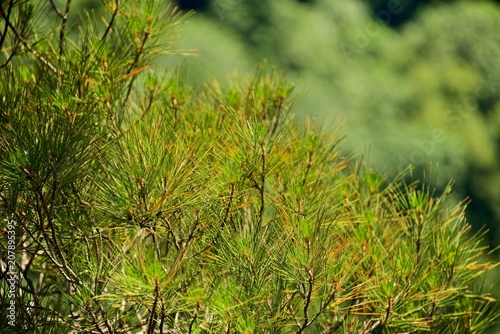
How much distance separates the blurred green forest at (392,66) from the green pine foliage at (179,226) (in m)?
7.41

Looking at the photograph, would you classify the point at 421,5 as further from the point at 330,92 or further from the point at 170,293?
the point at 170,293

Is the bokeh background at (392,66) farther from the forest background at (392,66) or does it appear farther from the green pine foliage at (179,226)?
the green pine foliage at (179,226)

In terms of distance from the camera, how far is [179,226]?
4.14ft

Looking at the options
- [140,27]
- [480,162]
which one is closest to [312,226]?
[140,27]

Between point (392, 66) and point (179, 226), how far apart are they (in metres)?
10.4

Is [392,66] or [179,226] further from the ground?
[392,66]

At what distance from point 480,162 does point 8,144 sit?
9.01 m

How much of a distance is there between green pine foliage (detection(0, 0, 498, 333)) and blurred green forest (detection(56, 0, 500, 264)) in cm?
741

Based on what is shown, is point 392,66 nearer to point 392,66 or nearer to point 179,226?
point 392,66

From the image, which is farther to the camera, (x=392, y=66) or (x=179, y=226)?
(x=392, y=66)

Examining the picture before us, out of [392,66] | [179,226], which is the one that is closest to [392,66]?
[392,66]

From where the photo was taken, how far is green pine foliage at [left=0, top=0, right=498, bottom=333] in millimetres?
1117

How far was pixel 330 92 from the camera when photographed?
10.0 m

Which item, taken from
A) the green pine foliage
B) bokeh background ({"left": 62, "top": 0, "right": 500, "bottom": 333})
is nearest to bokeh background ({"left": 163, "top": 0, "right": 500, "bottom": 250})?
bokeh background ({"left": 62, "top": 0, "right": 500, "bottom": 333})
